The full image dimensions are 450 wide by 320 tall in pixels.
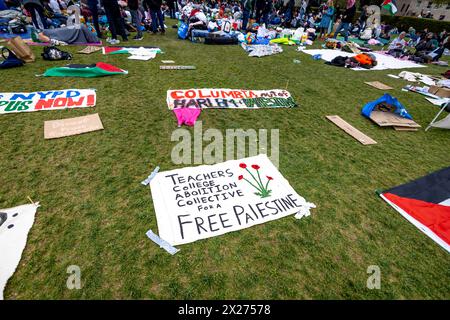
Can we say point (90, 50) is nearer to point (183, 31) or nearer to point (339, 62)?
point (183, 31)

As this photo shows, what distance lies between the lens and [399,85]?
303 inches

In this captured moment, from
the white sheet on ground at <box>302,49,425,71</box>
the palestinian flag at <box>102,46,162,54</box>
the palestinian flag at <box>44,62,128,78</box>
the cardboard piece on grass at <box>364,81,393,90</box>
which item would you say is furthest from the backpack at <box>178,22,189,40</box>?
the cardboard piece on grass at <box>364,81,393,90</box>

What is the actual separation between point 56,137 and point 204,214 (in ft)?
9.18

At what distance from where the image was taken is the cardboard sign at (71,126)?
11.6ft

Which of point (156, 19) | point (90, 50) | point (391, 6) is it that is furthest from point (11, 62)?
point (391, 6)

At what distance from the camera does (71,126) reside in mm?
3730

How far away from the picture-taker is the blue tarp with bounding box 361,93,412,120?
4.96m

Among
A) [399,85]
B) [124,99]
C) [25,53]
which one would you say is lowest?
[399,85]

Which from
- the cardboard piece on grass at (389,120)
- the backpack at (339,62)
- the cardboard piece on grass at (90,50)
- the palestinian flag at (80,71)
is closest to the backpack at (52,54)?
the cardboard piece on grass at (90,50)

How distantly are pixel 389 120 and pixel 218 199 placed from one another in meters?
4.56

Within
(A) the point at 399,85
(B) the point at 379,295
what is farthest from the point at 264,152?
(A) the point at 399,85

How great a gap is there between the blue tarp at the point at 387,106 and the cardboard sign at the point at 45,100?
605 centimetres
